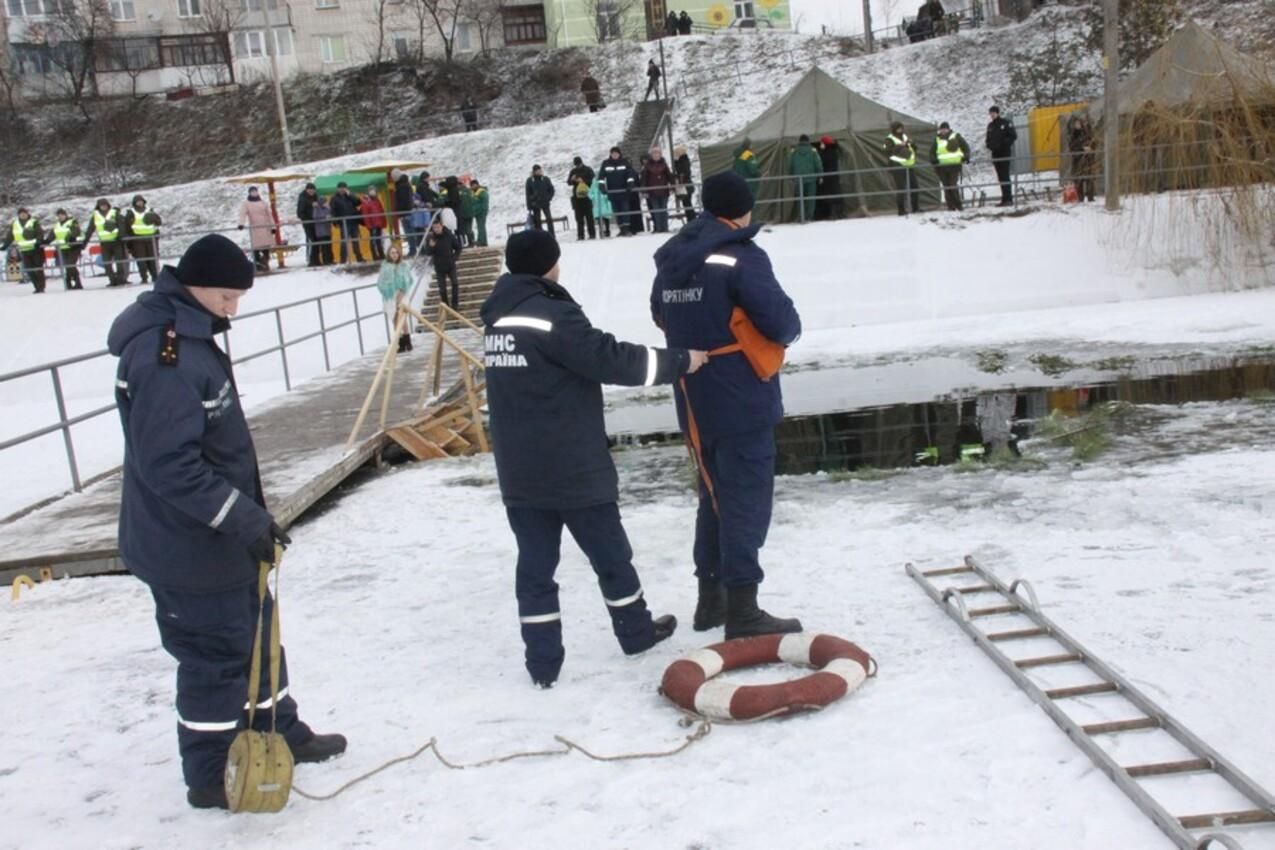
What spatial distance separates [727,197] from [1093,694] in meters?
2.28

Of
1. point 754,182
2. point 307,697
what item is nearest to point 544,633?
point 307,697

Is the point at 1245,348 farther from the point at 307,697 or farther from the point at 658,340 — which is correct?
the point at 307,697

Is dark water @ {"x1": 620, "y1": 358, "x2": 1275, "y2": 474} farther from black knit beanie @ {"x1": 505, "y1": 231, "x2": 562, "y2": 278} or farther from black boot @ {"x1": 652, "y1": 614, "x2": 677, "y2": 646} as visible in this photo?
black knit beanie @ {"x1": 505, "y1": 231, "x2": 562, "y2": 278}

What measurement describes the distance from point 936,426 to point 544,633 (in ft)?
19.8

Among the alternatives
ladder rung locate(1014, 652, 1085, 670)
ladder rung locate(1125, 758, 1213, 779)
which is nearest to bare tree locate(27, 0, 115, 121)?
ladder rung locate(1014, 652, 1085, 670)

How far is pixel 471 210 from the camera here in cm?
2231

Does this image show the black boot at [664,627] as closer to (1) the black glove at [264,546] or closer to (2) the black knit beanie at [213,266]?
(1) the black glove at [264,546]

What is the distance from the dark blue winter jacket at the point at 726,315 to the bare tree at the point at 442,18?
150 ft

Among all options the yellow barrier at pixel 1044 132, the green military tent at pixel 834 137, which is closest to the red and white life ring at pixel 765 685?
the green military tent at pixel 834 137

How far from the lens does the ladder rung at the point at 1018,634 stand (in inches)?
181

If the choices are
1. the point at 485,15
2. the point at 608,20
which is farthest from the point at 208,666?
the point at 485,15

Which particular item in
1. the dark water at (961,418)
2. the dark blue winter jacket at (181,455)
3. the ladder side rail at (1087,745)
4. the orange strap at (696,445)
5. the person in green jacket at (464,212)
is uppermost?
the person in green jacket at (464,212)

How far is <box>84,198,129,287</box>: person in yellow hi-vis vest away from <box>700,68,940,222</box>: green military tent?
1096 centimetres

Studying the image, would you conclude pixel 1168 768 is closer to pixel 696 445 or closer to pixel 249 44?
pixel 696 445
